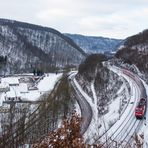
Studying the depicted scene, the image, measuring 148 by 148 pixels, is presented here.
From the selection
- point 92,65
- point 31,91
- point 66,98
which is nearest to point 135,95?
point 66,98

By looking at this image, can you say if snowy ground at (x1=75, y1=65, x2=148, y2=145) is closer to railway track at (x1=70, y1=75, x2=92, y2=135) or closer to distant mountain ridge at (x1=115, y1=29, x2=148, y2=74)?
railway track at (x1=70, y1=75, x2=92, y2=135)

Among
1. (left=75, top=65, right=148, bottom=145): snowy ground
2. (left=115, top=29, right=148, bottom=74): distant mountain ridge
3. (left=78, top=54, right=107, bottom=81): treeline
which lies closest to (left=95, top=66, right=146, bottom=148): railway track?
(left=75, top=65, right=148, bottom=145): snowy ground

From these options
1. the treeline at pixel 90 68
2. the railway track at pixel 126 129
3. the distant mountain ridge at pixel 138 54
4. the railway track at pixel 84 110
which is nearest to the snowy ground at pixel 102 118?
the railway track at pixel 84 110

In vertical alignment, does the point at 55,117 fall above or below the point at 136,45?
below

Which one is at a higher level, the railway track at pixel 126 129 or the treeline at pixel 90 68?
the treeline at pixel 90 68

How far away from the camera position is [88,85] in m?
90.8

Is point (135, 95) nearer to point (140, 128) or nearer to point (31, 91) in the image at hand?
point (140, 128)

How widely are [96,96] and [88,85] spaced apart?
16339mm

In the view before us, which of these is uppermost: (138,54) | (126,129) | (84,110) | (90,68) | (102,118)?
(138,54)

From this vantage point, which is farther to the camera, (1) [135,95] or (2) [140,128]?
(1) [135,95]

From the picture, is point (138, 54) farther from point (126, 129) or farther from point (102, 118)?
point (126, 129)

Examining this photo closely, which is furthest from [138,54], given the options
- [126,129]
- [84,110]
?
[126,129]

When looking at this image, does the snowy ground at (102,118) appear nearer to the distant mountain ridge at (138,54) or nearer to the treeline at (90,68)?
the distant mountain ridge at (138,54)

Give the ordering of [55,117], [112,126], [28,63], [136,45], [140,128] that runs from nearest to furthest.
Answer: [140,128] → [112,126] → [55,117] → [136,45] → [28,63]
